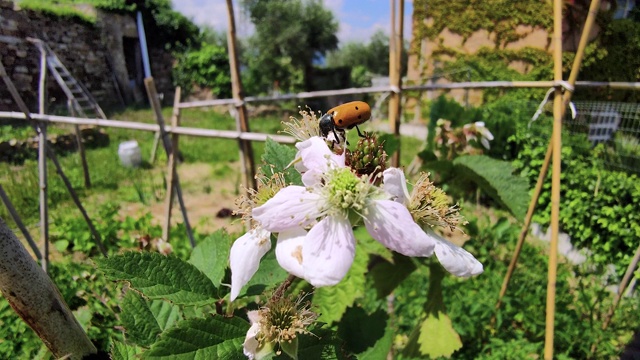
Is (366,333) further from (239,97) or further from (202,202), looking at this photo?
(202,202)

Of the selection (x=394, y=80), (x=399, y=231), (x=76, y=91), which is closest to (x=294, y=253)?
(x=399, y=231)

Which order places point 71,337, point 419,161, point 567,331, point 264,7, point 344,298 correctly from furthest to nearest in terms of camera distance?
point 264,7, point 567,331, point 419,161, point 344,298, point 71,337

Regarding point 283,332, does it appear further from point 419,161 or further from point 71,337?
point 419,161

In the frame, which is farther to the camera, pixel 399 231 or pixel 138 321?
pixel 138 321

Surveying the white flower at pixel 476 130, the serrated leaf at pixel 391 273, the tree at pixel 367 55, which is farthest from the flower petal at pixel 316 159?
the tree at pixel 367 55

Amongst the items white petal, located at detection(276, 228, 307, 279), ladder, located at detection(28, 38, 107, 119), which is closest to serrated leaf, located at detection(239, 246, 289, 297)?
white petal, located at detection(276, 228, 307, 279)

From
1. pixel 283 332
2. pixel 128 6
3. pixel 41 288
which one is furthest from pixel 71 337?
pixel 128 6

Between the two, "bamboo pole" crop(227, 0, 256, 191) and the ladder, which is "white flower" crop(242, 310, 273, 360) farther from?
the ladder
